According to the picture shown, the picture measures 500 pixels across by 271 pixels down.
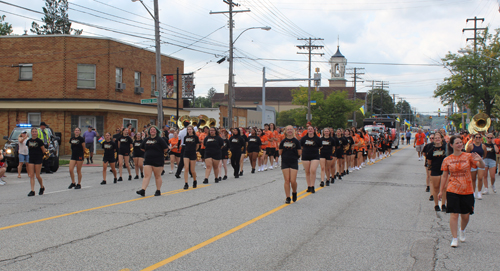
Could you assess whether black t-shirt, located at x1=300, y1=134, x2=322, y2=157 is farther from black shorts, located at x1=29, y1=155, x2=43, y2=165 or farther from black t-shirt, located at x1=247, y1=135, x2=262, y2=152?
black shorts, located at x1=29, y1=155, x2=43, y2=165

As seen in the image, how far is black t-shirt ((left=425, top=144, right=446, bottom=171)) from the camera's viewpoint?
9.73 meters

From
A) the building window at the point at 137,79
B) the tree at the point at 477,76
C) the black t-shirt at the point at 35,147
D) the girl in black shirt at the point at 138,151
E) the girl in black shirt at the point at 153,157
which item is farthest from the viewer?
the tree at the point at 477,76

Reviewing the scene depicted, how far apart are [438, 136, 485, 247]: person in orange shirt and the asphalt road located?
382 mm

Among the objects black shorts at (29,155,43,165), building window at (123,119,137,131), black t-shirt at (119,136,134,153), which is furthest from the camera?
building window at (123,119,137,131)

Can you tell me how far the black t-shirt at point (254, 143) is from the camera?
16.8 metres

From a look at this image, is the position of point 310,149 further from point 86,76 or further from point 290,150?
point 86,76

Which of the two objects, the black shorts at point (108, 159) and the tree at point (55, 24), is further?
the tree at point (55, 24)

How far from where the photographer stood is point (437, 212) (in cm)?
933

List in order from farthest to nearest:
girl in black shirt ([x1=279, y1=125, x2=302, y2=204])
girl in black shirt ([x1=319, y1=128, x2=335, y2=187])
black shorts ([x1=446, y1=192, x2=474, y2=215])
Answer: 1. girl in black shirt ([x1=319, y1=128, x2=335, y2=187])
2. girl in black shirt ([x1=279, y1=125, x2=302, y2=204])
3. black shorts ([x1=446, y1=192, x2=474, y2=215])

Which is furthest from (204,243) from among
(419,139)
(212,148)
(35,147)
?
(419,139)

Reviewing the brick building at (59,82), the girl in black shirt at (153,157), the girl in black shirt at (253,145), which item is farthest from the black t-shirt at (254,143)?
the brick building at (59,82)

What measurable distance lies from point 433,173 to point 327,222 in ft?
10.3

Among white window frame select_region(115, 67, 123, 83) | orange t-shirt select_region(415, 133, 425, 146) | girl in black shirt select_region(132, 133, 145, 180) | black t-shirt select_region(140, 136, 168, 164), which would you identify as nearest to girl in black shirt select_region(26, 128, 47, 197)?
black t-shirt select_region(140, 136, 168, 164)

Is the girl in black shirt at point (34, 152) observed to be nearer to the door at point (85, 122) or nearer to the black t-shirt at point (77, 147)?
the black t-shirt at point (77, 147)
